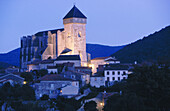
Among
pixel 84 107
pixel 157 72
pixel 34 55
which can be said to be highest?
pixel 34 55

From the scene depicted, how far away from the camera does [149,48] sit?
302ft

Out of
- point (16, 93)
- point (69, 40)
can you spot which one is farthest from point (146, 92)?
point (69, 40)

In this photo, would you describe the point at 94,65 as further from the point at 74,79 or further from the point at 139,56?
the point at 139,56

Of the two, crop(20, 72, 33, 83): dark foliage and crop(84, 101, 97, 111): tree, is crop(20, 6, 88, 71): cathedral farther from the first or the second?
crop(84, 101, 97, 111): tree

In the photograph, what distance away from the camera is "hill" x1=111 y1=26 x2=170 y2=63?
83069 millimetres

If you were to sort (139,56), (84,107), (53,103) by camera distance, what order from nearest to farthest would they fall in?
(84,107)
(53,103)
(139,56)

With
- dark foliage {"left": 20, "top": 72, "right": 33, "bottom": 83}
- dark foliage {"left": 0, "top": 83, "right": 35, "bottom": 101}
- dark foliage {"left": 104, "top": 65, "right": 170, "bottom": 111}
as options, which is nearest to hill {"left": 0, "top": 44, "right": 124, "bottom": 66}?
dark foliage {"left": 20, "top": 72, "right": 33, "bottom": 83}

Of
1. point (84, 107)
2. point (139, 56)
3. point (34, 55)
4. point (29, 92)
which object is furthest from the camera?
point (139, 56)

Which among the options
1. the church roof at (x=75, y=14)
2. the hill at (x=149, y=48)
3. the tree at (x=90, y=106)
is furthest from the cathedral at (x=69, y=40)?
the tree at (x=90, y=106)

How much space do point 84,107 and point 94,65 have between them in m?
23.8

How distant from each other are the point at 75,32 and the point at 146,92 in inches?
1558

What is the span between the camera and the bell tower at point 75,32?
229ft

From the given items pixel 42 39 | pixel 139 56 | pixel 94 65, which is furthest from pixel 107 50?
pixel 94 65

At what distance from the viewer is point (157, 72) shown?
32594 mm
